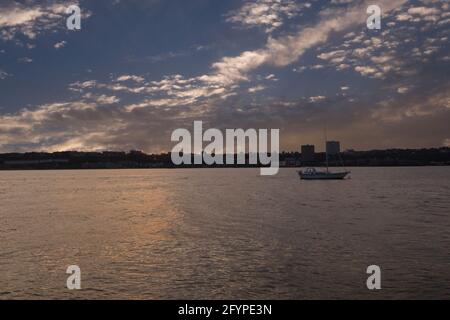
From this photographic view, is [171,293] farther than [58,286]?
No

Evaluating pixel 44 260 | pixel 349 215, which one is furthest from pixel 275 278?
pixel 349 215

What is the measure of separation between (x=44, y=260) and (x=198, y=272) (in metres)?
11.1

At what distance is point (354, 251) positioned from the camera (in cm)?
3020

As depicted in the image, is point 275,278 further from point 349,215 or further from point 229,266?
point 349,215
